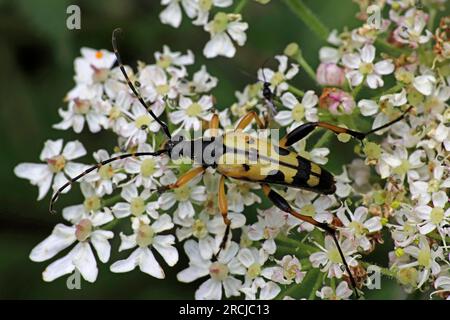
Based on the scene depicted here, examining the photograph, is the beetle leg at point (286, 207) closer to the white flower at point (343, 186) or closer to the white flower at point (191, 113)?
the white flower at point (343, 186)

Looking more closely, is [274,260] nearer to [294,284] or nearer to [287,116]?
[294,284]

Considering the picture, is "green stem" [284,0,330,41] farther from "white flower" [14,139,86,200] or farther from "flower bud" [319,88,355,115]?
"white flower" [14,139,86,200]

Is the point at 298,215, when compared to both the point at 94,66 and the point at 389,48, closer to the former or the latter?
the point at 389,48

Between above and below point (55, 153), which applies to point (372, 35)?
above

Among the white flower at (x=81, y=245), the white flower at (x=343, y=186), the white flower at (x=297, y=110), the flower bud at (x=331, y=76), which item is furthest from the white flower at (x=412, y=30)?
the white flower at (x=81, y=245)

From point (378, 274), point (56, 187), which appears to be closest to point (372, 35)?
point (378, 274)

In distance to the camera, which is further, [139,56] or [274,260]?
[139,56]
